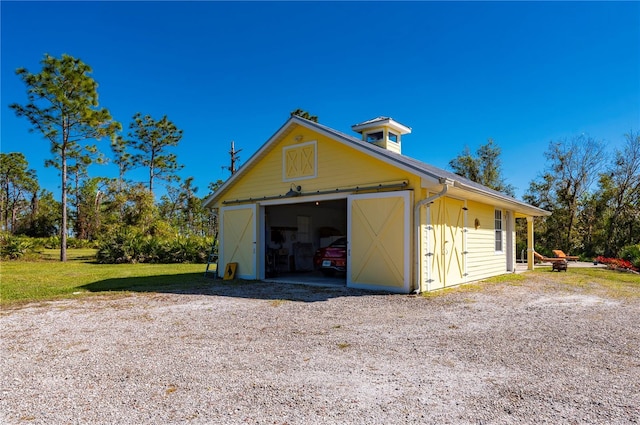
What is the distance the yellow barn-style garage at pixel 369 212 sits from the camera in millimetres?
9078

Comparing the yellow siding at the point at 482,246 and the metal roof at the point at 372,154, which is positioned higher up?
the metal roof at the point at 372,154

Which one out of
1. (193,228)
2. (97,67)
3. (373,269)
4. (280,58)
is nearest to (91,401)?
(373,269)

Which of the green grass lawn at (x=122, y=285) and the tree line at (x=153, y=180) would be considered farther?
the tree line at (x=153, y=180)

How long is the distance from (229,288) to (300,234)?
5878 mm

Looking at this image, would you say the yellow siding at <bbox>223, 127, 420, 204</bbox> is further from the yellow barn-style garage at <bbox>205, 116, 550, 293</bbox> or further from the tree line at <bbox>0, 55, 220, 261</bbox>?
the tree line at <bbox>0, 55, 220, 261</bbox>

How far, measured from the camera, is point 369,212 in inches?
380

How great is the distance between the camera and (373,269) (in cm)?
954

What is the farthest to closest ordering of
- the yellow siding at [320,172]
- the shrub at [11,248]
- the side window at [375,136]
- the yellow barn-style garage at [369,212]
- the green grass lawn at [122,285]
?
the shrub at [11,248]
the side window at [375,136]
the yellow siding at [320,172]
the green grass lawn at [122,285]
the yellow barn-style garage at [369,212]

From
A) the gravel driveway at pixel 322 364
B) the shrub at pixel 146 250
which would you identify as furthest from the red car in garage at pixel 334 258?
the shrub at pixel 146 250

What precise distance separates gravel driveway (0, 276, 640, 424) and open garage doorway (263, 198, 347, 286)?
19.2 feet

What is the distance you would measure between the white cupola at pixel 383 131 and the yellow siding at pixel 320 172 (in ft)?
14.6

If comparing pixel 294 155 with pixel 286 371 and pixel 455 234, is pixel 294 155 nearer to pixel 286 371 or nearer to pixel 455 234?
pixel 455 234

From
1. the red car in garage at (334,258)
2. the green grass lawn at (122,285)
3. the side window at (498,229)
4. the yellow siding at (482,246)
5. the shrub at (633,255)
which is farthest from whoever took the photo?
the shrub at (633,255)

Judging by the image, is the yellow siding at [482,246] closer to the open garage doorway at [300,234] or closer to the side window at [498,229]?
the side window at [498,229]
